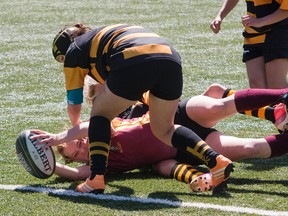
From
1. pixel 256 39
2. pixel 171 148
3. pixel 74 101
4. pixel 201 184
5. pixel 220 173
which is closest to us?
pixel 220 173

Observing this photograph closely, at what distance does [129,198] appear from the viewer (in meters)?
5.12

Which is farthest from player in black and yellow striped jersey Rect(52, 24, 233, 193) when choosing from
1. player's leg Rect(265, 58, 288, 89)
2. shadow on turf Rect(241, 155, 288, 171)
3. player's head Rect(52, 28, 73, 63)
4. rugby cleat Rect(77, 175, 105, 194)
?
player's leg Rect(265, 58, 288, 89)

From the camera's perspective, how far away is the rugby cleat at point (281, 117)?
541cm

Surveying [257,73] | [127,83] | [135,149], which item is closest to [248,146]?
[135,149]

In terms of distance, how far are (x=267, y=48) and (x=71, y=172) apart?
1.86 m

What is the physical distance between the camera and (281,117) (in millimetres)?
5496

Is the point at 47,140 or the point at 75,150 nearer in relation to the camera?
the point at 47,140

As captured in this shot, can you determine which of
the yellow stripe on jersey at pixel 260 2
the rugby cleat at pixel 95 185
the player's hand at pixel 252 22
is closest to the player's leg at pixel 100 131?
the rugby cleat at pixel 95 185

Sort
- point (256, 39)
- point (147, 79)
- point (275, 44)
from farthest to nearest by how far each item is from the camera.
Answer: point (256, 39) → point (275, 44) → point (147, 79)

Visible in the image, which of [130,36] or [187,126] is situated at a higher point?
[130,36]

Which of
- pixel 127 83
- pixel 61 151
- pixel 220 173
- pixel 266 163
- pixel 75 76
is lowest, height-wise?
pixel 266 163

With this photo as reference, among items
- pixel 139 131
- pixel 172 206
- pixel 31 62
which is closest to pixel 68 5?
pixel 31 62

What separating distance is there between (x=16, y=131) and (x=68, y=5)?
28.3 ft

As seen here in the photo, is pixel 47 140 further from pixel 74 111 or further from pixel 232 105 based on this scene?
pixel 232 105
